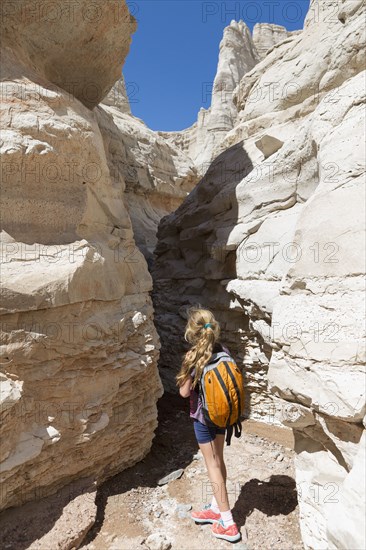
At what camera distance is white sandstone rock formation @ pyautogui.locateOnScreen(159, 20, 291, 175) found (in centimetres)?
2158

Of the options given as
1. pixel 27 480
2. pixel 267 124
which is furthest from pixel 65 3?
pixel 27 480

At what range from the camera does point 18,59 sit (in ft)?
13.4

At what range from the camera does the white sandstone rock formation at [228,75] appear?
70.8 feet

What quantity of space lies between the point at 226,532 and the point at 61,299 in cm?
266

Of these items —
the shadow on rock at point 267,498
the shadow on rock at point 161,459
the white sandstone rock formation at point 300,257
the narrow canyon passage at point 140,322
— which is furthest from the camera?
the shadow on rock at point 161,459

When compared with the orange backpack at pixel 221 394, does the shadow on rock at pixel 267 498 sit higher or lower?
lower

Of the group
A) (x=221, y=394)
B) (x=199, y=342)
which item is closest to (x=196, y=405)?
(x=221, y=394)

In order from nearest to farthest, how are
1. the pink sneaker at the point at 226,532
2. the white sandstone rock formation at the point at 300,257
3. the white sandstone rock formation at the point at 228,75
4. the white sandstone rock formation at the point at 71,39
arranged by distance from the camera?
1. the white sandstone rock formation at the point at 300,257
2. the pink sneaker at the point at 226,532
3. the white sandstone rock formation at the point at 71,39
4. the white sandstone rock formation at the point at 228,75

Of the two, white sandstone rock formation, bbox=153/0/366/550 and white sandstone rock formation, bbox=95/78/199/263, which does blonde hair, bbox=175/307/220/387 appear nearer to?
white sandstone rock formation, bbox=153/0/366/550

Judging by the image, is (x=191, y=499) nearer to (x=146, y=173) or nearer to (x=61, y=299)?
(x=61, y=299)

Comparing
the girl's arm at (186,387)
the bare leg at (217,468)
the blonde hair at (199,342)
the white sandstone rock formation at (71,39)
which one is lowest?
the bare leg at (217,468)

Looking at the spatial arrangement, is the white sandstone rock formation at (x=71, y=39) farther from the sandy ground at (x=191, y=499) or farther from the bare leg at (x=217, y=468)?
the sandy ground at (x=191, y=499)

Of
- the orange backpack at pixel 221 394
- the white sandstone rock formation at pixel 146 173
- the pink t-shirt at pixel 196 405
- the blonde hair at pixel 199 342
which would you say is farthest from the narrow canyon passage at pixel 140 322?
the white sandstone rock formation at pixel 146 173

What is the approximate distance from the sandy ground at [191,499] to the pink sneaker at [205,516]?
59mm
